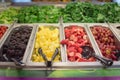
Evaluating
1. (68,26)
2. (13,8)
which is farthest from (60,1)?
(68,26)

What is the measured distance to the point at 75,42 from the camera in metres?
3.27

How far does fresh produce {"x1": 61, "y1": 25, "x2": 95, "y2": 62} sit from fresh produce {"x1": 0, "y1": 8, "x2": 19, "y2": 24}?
39.7 inches

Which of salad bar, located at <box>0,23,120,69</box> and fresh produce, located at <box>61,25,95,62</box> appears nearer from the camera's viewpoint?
salad bar, located at <box>0,23,120,69</box>

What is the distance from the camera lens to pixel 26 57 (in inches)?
109

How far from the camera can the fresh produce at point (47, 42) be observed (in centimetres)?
288

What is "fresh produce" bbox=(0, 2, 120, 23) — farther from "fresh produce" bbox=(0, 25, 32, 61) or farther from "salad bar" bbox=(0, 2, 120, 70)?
"fresh produce" bbox=(0, 25, 32, 61)

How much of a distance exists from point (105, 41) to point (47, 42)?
78 cm

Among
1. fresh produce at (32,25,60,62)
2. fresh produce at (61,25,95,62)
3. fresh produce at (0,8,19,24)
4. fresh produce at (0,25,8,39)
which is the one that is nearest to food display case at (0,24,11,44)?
fresh produce at (0,25,8,39)

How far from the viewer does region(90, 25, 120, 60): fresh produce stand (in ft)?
9.87

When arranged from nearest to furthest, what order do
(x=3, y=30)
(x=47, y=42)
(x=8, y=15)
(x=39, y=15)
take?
(x=47, y=42), (x=3, y=30), (x=39, y=15), (x=8, y=15)

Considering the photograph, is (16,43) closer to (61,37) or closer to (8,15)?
(61,37)

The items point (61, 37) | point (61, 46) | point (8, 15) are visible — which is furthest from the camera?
point (8, 15)

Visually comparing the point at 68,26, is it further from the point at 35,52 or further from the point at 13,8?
the point at 13,8

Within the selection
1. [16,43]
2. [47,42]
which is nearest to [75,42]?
[47,42]
